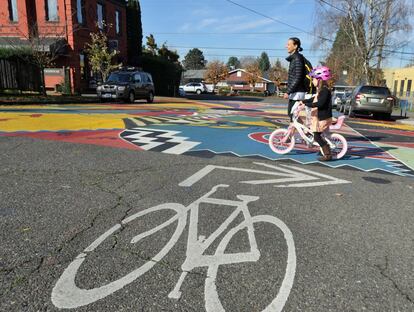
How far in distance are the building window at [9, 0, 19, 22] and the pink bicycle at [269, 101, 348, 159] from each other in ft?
86.4

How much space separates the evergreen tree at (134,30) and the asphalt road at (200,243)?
1284 inches

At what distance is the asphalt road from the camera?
2627 mm

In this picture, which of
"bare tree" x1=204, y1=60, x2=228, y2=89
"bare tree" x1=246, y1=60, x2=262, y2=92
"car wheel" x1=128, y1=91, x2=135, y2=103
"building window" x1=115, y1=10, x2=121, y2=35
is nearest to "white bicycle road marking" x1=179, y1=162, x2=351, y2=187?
"car wheel" x1=128, y1=91, x2=135, y2=103

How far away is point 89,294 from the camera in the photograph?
262 cm

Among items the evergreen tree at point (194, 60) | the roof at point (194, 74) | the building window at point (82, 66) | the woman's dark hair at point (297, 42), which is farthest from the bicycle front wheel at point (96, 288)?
the evergreen tree at point (194, 60)

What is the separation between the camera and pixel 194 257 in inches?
125

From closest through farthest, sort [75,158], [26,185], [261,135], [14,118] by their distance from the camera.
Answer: [26,185], [75,158], [261,135], [14,118]

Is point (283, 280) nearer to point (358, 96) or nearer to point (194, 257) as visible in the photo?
point (194, 257)

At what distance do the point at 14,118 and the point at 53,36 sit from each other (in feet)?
55.0

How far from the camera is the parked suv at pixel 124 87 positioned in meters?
20.6

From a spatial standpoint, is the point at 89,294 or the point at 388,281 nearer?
the point at 89,294

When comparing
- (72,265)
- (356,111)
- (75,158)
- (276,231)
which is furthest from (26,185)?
(356,111)

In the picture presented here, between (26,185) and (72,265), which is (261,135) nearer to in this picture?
(26,185)

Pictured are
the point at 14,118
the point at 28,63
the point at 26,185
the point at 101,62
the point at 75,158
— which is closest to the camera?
the point at 26,185
